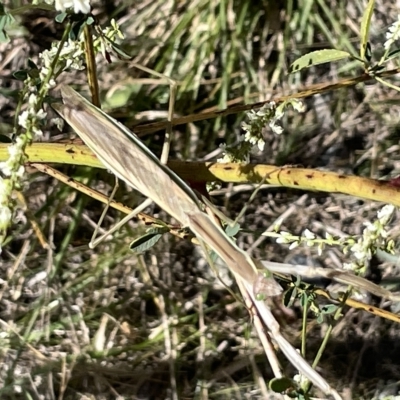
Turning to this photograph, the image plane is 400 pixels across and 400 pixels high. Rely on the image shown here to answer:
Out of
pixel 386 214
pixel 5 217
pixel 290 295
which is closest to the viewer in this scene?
pixel 5 217

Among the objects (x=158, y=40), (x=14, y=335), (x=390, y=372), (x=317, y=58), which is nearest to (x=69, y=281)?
(x=14, y=335)

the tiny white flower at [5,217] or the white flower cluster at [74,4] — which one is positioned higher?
the white flower cluster at [74,4]

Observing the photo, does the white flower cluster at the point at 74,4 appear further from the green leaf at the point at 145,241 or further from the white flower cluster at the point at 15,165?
the green leaf at the point at 145,241

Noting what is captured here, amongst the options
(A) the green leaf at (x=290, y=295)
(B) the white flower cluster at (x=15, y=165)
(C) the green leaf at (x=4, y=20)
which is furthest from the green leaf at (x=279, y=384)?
(C) the green leaf at (x=4, y=20)

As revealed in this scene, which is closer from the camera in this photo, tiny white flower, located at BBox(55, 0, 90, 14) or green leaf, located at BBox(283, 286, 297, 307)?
tiny white flower, located at BBox(55, 0, 90, 14)

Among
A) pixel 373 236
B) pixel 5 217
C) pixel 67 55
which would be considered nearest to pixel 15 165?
pixel 5 217

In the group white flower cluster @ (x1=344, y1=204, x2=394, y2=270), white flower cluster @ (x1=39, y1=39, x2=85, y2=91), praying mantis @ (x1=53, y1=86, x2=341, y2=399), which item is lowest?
white flower cluster @ (x1=344, y1=204, x2=394, y2=270)

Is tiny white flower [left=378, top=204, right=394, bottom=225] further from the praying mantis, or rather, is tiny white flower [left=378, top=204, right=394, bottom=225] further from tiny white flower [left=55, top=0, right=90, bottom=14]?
tiny white flower [left=55, top=0, right=90, bottom=14]

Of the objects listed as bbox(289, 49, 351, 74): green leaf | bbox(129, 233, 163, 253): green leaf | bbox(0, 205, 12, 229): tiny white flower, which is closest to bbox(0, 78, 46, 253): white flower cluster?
bbox(0, 205, 12, 229): tiny white flower

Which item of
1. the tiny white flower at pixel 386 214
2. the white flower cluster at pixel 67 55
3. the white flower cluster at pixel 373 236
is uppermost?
the white flower cluster at pixel 67 55

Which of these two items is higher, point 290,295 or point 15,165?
point 15,165

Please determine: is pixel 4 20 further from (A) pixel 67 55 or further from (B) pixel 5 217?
(B) pixel 5 217
